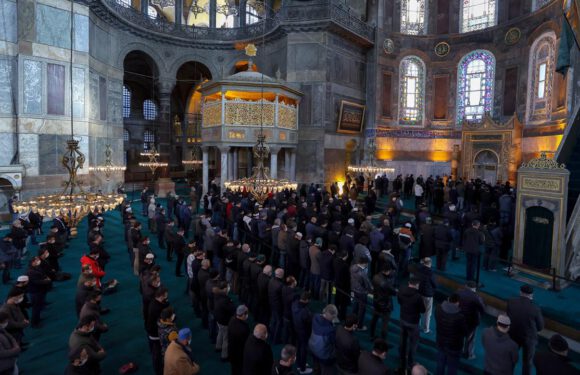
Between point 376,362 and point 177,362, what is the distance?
2.07 meters

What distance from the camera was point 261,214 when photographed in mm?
9898

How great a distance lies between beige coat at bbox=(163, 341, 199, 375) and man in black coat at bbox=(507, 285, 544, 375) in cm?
414

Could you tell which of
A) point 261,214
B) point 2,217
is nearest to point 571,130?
point 261,214

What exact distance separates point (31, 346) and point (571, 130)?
14.3m

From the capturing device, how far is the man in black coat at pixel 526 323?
15.5 feet

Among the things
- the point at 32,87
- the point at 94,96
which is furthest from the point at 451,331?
the point at 94,96

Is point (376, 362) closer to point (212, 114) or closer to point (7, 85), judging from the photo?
point (212, 114)

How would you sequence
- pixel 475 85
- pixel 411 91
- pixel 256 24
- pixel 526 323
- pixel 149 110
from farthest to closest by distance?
A: pixel 149 110 < pixel 256 24 < pixel 411 91 < pixel 475 85 < pixel 526 323

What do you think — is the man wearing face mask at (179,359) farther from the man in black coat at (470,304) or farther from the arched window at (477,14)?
the arched window at (477,14)

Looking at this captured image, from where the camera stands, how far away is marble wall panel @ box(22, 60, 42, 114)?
13.8 m

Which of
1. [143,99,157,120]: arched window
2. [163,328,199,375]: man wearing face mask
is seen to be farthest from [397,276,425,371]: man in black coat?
[143,99,157,120]: arched window

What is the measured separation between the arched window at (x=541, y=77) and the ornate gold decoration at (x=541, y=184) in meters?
10.4

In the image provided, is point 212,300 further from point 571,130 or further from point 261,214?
point 571,130

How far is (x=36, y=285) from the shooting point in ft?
20.8
